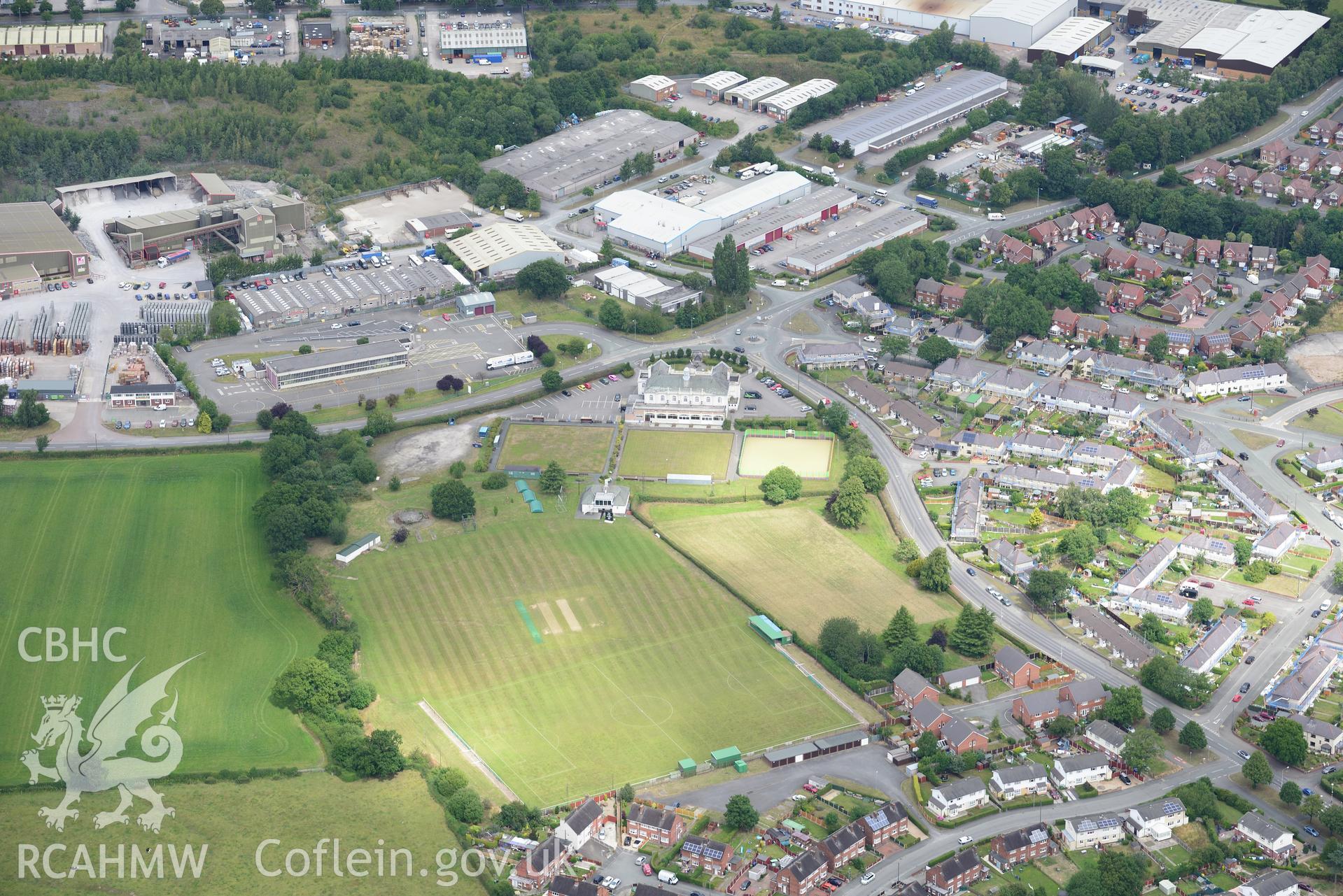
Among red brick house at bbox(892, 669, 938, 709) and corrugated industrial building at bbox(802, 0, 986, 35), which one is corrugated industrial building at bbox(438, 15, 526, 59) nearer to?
corrugated industrial building at bbox(802, 0, 986, 35)

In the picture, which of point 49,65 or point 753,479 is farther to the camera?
point 49,65

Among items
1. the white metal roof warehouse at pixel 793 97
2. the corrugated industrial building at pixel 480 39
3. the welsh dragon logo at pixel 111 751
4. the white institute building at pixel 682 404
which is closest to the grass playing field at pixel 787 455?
the white institute building at pixel 682 404

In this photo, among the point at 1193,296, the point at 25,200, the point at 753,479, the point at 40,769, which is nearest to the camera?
the point at 40,769

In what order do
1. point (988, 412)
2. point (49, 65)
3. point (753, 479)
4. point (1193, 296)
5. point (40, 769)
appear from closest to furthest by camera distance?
point (40, 769), point (753, 479), point (988, 412), point (1193, 296), point (49, 65)

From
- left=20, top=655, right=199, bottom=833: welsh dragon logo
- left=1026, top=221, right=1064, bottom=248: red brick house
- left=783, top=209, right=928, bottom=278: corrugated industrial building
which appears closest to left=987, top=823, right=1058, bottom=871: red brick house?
left=20, top=655, right=199, bottom=833: welsh dragon logo

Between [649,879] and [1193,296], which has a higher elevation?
[1193,296]

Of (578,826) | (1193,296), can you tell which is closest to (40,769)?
(578,826)

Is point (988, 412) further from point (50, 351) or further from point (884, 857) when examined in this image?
point (50, 351)

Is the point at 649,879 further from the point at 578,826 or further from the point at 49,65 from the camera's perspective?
the point at 49,65

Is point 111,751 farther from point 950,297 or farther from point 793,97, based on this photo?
point 793,97

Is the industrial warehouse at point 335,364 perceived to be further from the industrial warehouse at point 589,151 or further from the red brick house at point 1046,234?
the red brick house at point 1046,234
